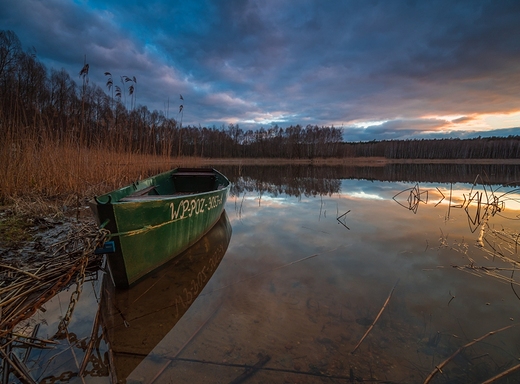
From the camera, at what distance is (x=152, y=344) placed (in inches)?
72.7

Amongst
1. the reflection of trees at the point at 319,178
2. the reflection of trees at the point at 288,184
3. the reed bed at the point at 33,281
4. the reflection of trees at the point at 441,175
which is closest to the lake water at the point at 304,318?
the reed bed at the point at 33,281

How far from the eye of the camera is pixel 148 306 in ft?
7.68

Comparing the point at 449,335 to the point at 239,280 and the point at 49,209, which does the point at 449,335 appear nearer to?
the point at 239,280

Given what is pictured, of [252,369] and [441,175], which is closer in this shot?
[252,369]

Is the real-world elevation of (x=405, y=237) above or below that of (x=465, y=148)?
below

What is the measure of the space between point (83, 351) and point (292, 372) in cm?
141

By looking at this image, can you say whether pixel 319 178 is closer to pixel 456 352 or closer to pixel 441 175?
pixel 441 175

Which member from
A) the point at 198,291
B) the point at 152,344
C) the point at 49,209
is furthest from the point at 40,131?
the point at 152,344

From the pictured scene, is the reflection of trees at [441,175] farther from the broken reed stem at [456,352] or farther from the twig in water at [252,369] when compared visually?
the twig in water at [252,369]

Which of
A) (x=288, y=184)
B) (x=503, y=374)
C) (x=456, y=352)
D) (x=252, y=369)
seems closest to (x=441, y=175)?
(x=288, y=184)

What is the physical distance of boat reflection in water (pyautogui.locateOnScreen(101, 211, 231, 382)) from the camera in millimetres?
1763

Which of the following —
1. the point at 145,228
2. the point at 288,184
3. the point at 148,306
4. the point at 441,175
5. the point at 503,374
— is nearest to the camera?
the point at 503,374

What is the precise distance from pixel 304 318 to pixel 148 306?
55.6 inches

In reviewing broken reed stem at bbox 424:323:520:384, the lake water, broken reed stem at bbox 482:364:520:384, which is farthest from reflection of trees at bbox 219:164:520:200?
broken reed stem at bbox 482:364:520:384
